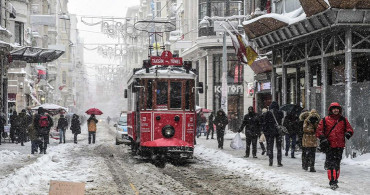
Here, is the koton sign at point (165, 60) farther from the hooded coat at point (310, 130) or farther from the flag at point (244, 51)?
the flag at point (244, 51)

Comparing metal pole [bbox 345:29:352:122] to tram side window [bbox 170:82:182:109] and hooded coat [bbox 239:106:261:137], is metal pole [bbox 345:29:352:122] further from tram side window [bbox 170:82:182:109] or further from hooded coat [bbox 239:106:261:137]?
tram side window [bbox 170:82:182:109]

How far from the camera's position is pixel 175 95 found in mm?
19594

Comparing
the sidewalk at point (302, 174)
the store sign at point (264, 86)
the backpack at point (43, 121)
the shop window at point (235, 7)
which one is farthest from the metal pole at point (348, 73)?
the shop window at point (235, 7)

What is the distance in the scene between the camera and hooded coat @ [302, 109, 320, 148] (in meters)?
16.1

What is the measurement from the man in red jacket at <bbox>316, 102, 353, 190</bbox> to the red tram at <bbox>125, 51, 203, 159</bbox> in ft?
23.5

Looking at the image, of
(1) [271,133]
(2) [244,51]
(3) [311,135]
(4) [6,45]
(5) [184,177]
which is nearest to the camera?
(5) [184,177]

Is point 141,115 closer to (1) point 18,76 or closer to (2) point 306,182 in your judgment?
(2) point 306,182

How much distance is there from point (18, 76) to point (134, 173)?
32.8 meters

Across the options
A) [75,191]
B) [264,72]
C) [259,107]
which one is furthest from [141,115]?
[259,107]

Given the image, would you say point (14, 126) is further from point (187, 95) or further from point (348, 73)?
point (348, 73)

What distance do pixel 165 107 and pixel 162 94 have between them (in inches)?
17.3

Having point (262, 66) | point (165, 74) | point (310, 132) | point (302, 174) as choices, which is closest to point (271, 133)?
point (310, 132)

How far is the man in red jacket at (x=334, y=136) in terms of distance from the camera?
40.9 ft

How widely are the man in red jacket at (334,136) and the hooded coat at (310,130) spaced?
3.38 metres
